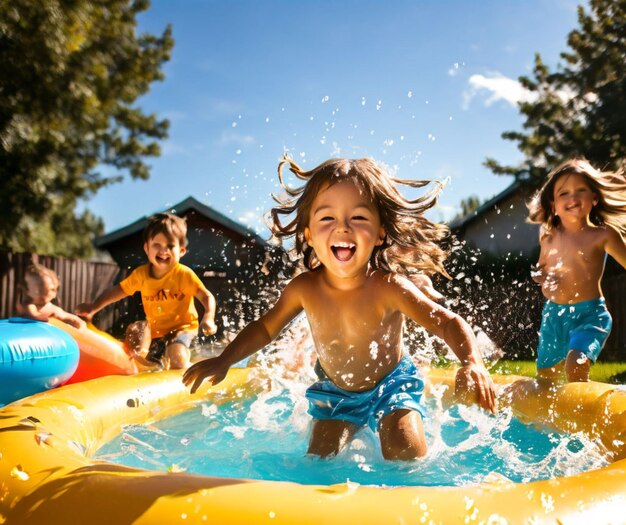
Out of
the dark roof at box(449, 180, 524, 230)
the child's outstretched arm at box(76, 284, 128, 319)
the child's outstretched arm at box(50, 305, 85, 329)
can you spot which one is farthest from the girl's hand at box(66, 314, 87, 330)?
the dark roof at box(449, 180, 524, 230)

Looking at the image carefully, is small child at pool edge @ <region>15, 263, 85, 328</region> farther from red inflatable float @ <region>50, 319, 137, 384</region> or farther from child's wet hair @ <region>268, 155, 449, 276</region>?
child's wet hair @ <region>268, 155, 449, 276</region>

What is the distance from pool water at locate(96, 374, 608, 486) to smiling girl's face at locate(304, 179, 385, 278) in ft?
2.42

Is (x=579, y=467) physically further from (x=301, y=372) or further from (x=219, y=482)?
(x=301, y=372)

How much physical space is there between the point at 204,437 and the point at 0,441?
102 centimetres

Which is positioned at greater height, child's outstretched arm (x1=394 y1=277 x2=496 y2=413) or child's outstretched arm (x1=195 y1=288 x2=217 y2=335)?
child's outstretched arm (x1=195 y1=288 x2=217 y2=335)

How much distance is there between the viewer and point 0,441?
1.78 m

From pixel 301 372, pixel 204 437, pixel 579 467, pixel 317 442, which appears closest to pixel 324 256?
pixel 317 442

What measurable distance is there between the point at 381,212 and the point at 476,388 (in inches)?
37.4

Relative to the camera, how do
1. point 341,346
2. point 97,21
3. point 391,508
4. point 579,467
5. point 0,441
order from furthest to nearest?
1. point 97,21
2. point 341,346
3. point 579,467
4. point 0,441
5. point 391,508

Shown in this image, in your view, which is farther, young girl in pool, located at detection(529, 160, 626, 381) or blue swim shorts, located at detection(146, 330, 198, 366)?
blue swim shorts, located at detection(146, 330, 198, 366)

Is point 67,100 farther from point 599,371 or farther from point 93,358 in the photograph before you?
point 599,371

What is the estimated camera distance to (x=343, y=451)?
246 cm

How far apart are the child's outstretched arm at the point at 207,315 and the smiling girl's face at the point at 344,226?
164cm

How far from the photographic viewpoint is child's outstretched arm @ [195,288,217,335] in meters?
3.92
